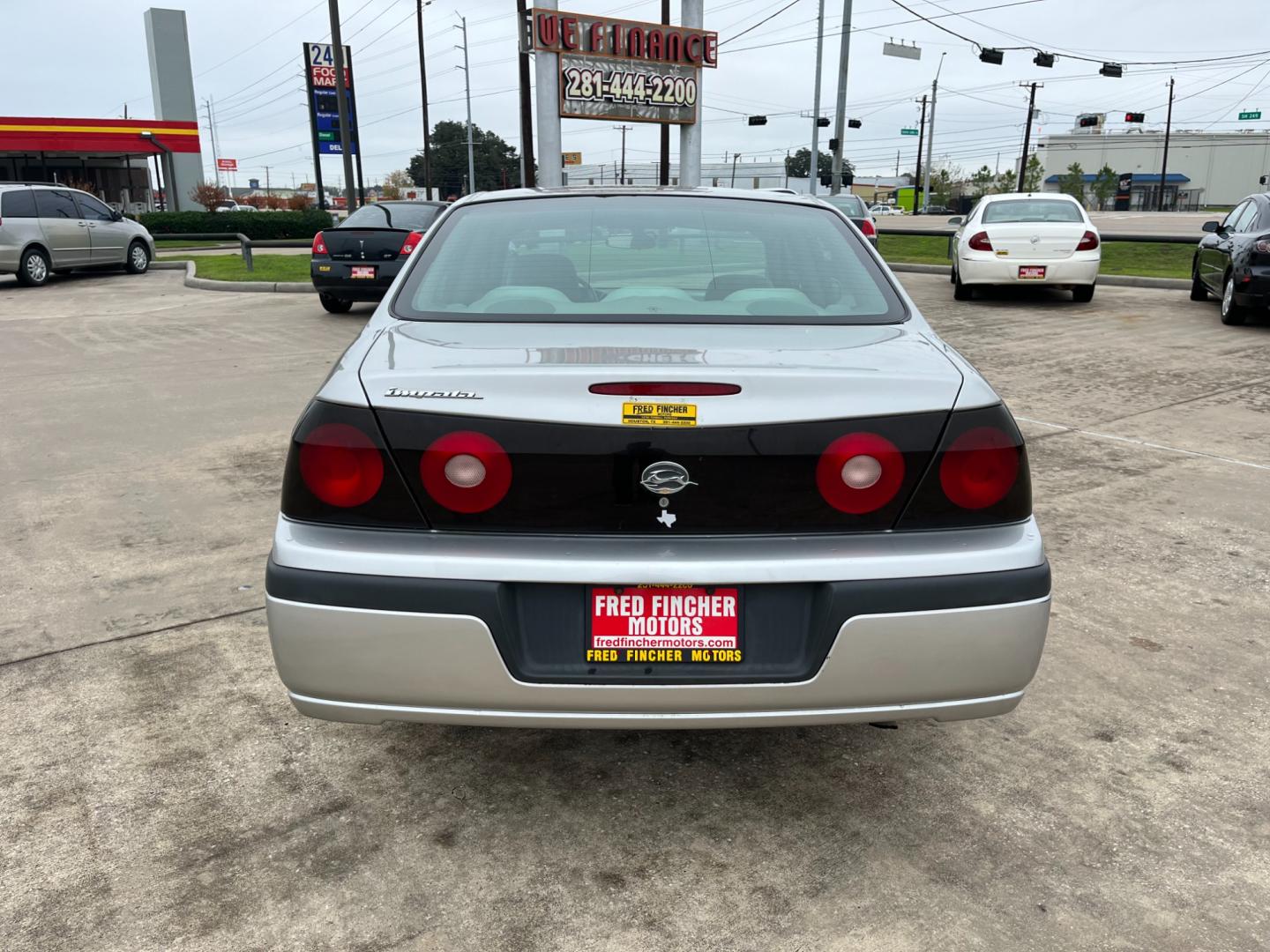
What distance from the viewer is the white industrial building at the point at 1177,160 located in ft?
325

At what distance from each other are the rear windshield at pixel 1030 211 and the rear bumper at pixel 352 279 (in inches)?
301

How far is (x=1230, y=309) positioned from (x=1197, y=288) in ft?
8.50

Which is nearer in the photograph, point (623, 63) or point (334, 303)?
point (334, 303)

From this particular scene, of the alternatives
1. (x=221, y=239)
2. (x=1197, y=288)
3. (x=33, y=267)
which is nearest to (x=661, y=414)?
(x=1197, y=288)

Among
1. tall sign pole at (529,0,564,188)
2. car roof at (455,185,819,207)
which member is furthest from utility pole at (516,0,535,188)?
car roof at (455,185,819,207)

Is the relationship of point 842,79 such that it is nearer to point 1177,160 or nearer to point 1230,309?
point 1230,309

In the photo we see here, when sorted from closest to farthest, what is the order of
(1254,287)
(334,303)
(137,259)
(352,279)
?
(1254,287) < (352,279) < (334,303) < (137,259)

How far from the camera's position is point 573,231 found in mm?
3252

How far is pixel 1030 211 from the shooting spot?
1312 centimetres

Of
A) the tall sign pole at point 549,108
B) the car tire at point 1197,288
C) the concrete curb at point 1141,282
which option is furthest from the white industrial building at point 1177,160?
the car tire at point 1197,288

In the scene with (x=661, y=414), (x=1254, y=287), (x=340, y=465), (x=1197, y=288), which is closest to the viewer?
(x=661, y=414)

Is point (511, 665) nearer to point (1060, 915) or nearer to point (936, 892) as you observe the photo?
point (936, 892)

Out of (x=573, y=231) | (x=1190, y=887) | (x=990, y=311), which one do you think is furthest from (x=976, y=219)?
(x=1190, y=887)

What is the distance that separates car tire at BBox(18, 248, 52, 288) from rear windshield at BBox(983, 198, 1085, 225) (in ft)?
50.0
